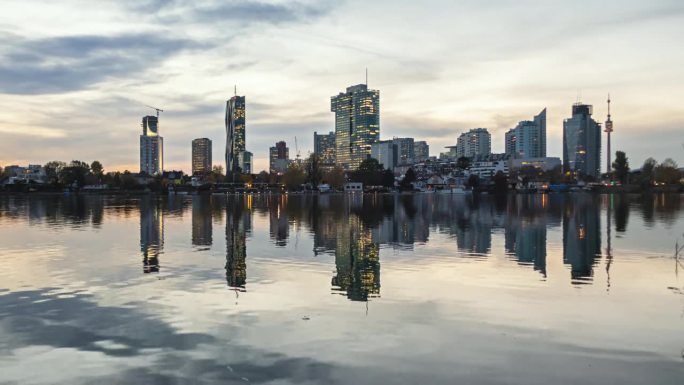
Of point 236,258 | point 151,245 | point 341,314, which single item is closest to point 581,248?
point 236,258

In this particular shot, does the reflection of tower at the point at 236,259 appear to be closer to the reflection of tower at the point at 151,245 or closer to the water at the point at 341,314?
the water at the point at 341,314

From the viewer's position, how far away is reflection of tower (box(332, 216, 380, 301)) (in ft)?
68.1

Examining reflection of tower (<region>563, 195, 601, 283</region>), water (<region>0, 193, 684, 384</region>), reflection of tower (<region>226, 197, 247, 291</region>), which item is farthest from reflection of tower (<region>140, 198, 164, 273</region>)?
reflection of tower (<region>563, 195, 601, 283</region>)

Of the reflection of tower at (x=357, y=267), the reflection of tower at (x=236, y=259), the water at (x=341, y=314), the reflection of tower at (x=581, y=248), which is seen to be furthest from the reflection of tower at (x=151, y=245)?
the reflection of tower at (x=581, y=248)

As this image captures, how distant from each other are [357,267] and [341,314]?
922cm

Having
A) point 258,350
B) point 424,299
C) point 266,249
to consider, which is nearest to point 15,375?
point 258,350

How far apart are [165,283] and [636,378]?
17.0 meters

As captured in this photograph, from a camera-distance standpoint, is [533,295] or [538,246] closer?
[533,295]

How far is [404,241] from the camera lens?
3778 centimetres

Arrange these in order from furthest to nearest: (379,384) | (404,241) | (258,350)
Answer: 1. (404,241)
2. (258,350)
3. (379,384)

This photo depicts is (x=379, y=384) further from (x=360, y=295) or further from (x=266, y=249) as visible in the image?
(x=266, y=249)

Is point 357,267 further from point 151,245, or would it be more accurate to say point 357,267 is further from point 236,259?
point 151,245

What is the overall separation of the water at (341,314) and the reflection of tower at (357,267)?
5.0 inches

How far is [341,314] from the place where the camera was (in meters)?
17.0
